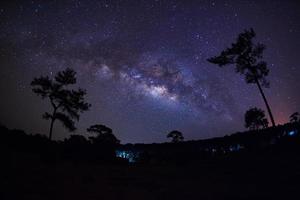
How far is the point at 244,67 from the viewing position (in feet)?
98.4

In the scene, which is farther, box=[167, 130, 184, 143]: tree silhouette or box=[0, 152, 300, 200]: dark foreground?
box=[167, 130, 184, 143]: tree silhouette

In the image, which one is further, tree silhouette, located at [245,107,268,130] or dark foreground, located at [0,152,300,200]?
tree silhouette, located at [245,107,268,130]

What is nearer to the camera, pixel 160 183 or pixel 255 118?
pixel 160 183

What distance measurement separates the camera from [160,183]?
13086 millimetres

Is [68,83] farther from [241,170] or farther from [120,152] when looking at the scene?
[241,170]

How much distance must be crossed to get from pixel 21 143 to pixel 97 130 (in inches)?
874

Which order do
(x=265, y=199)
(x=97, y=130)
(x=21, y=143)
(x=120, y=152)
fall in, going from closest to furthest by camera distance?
(x=265, y=199), (x=21, y=143), (x=120, y=152), (x=97, y=130)

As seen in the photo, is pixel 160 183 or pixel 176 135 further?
pixel 176 135

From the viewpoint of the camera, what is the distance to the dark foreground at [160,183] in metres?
10.1

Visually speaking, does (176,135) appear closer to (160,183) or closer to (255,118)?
(255,118)

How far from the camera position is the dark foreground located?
1009 cm

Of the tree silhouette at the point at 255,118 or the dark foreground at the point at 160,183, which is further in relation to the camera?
the tree silhouette at the point at 255,118

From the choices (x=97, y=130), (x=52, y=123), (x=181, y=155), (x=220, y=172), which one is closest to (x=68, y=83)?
(x=52, y=123)

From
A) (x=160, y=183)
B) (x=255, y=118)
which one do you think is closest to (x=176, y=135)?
(x=255, y=118)
